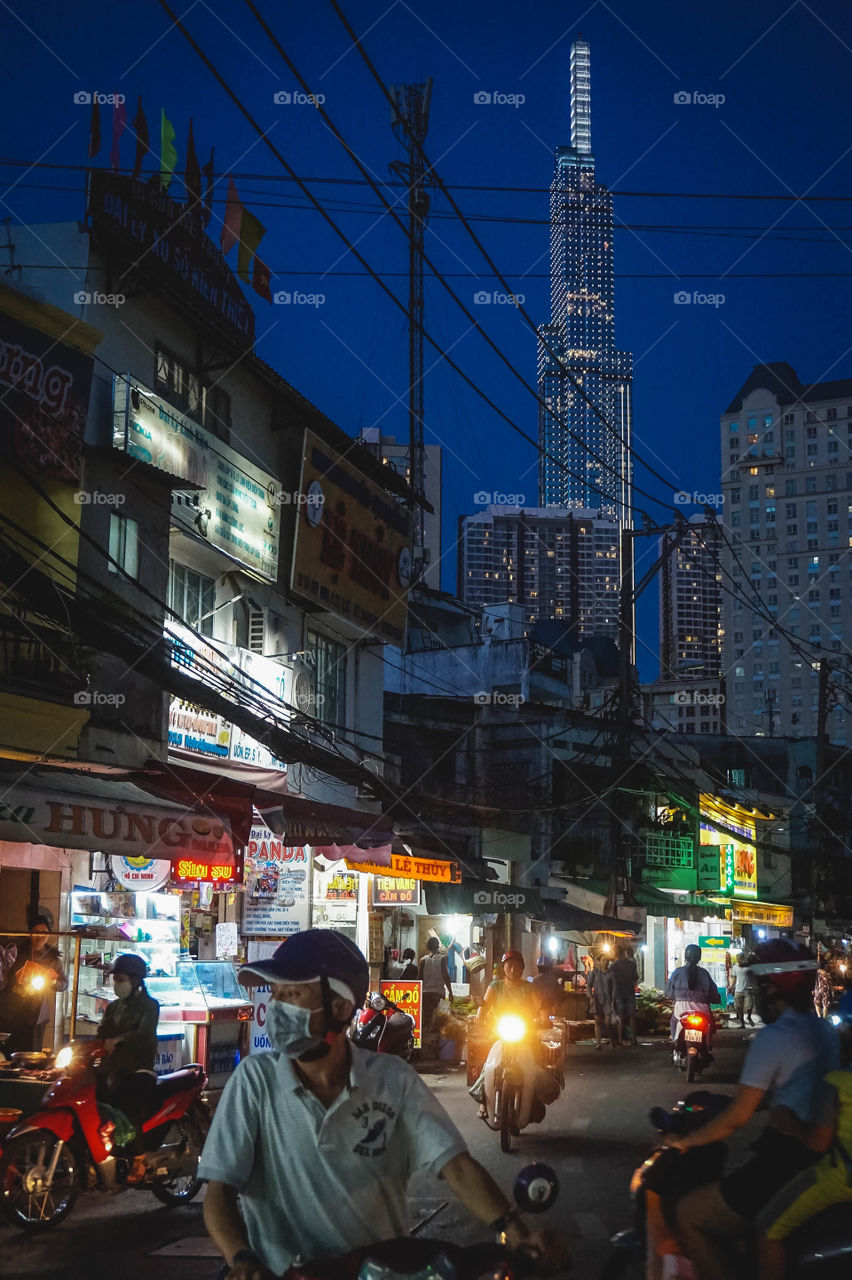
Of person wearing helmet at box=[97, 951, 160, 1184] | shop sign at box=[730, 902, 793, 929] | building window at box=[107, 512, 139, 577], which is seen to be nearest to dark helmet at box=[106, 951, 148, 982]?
person wearing helmet at box=[97, 951, 160, 1184]

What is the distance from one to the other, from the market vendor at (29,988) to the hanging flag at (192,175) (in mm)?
9292

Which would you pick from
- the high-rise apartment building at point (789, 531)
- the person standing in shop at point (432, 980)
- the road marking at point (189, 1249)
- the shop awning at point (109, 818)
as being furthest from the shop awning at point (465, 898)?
the high-rise apartment building at point (789, 531)

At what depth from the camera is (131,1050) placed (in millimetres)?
9367

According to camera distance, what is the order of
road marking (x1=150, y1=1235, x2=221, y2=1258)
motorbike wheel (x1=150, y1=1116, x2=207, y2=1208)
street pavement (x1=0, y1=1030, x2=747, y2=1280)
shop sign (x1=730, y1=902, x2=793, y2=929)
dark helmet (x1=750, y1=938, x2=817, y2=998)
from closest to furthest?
dark helmet (x1=750, y1=938, x2=817, y2=998), street pavement (x1=0, y1=1030, x2=747, y2=1280), road marking (x1=150, y1=1235, x2=221, y2=1258), motorbike wheel (x1=150, y1=1116, x2=207, y2=1208), shop sign (x1=730, y1=902, x2=793, y2=929)

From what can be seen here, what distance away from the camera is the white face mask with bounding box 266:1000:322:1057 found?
3.56 m

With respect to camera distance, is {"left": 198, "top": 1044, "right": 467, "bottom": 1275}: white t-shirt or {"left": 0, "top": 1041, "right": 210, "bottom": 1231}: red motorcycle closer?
{"left": 198, "top": 1044, "right": 467, "bottom": 1275}: white t-shirt

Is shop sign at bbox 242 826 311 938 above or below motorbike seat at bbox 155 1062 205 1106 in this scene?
above

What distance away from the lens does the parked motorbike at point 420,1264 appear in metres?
3.02

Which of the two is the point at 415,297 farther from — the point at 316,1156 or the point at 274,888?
the point at 316,1156

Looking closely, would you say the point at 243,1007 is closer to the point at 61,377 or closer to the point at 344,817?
the point at 344,817


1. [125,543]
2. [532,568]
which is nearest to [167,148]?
[125,543]

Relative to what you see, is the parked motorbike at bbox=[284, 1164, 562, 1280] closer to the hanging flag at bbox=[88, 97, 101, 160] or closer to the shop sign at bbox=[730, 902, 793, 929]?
the hanging flag at bbox=[88, 97, 101, 160]

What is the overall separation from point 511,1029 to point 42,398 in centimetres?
868

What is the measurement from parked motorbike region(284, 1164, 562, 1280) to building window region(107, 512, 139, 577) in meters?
13.8
